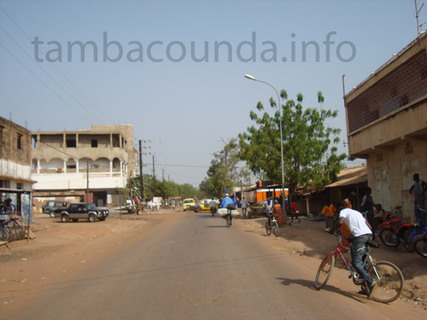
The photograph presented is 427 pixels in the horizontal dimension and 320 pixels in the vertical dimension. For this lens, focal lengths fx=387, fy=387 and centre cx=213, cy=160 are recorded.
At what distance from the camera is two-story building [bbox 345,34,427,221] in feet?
47.7

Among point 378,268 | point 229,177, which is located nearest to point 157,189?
point 229,177

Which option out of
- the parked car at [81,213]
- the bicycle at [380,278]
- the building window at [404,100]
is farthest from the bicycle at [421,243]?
the parked car at [81,213]

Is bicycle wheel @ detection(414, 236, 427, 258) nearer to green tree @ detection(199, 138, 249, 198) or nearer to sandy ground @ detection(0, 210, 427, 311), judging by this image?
sandy ground @ detection(0, 210, 427, 311)

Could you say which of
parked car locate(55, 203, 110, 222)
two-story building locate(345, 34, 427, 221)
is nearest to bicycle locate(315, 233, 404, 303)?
two-story building locate(345, 34, 427, 221)

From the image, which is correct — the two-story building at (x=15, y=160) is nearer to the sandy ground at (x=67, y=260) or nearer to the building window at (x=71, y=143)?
the sandy ground at (x=67, y=260)

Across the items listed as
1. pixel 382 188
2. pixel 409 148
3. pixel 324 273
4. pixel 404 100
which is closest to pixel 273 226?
pixel 382 188

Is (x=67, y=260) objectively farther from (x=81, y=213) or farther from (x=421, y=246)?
(x=81, y=213)

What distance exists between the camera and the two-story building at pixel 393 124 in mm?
14539

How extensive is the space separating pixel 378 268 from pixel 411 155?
417 inches

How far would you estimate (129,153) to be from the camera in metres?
80.4

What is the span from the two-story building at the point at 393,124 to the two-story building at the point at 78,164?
4963cm

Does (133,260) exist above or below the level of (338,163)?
below

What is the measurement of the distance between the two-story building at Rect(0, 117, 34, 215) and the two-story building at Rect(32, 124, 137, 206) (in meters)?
34.5

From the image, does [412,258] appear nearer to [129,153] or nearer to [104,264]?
[104,264]
